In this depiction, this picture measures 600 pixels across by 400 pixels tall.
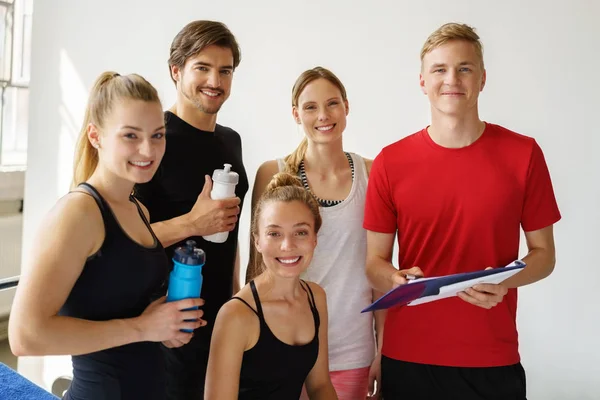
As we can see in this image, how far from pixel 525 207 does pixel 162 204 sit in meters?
0.92

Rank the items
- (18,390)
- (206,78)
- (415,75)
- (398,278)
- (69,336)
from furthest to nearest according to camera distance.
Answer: (415,75), (206,78), (398,278), (18,390), (69,336)

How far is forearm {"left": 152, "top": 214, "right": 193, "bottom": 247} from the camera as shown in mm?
1423

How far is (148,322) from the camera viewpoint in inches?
42.4

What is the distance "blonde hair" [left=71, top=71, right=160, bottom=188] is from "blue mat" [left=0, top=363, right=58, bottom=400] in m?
0.44

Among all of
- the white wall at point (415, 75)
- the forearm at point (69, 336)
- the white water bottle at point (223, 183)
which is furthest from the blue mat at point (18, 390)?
the white wall at point (415, 75)

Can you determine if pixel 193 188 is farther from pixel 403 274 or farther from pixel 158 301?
pixel 403 274

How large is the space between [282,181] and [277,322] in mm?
366

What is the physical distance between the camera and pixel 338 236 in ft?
5.21

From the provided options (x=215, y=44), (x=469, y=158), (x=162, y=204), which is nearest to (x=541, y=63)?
(x=469, y=158)

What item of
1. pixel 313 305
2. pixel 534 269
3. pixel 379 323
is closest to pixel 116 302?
pixel 313 305

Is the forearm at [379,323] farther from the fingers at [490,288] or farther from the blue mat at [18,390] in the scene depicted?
the blue mat at [18,390]

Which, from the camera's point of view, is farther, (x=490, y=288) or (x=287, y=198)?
(x=287, y=198)

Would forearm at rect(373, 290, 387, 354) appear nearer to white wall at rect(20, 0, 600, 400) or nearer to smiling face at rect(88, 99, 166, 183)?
white wall at rect(20, 0, 600, 400)

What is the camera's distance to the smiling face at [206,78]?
157 cm
